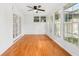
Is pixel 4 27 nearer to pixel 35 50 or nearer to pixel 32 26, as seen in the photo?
pixel 35 50

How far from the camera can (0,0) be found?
170 centimetres

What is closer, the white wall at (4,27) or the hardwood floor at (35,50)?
the white wall at (4,27)

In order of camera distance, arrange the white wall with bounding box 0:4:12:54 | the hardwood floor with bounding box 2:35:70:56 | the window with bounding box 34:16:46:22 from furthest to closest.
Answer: the window with bounding box 34:16:46:22 < the hardwood floor with bounding box 2:35:70:56 < the white wall with bounding box 0:4:12:54

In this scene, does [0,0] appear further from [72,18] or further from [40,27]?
[40,27]

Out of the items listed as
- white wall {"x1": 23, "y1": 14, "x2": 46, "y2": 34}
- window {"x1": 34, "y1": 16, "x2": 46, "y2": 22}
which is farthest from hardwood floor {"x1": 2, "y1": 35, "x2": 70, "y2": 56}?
window {"x1": 34, "y1": 16, "x2": 46, "y2": 22}

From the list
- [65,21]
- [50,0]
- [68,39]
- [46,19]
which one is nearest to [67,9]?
[65,21]

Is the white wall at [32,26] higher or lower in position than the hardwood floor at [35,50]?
higher

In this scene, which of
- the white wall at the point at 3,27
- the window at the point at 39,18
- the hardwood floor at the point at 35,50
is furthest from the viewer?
the window at the point at 39,18

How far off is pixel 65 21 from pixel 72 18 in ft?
3.51

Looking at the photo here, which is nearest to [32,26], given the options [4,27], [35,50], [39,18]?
[39,18]

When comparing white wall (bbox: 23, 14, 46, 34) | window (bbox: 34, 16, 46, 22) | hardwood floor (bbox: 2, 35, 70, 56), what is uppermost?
window (bbox: 34, 16, 46, 22)

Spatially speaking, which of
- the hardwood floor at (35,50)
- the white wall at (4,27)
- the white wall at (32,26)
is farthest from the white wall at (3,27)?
the white wall at (32,26)

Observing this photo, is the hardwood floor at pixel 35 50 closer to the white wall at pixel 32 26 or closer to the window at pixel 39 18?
the white wall at pixel 32 26

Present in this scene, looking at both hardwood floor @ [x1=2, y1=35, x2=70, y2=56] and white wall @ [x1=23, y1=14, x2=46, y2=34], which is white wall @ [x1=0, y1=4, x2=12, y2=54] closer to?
hardwood floor @ [x1=2, y1=35, x2=70, y2=56]
